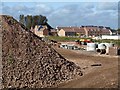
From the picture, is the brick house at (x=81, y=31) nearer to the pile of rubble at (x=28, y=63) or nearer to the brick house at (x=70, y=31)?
the brick house at (x=70, y=31)

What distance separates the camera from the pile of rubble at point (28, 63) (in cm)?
1472

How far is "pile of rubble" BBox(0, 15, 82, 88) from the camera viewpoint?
1472cm

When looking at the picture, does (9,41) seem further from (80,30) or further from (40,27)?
(80,30)

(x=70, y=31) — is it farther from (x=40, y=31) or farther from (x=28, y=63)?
(x=28, y=63)

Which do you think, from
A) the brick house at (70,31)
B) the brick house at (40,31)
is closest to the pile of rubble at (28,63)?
the brick house at (40,31)

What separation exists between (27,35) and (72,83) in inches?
186

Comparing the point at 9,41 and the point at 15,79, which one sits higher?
the point at 9,41

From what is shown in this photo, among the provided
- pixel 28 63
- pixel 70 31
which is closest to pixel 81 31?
pixel 70 31

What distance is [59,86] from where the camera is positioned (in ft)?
48.3

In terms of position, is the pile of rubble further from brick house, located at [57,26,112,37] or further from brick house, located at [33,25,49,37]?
brick house, located at [57,26,112,37]

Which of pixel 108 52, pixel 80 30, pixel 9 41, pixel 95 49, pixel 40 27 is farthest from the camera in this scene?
pixel 80 30

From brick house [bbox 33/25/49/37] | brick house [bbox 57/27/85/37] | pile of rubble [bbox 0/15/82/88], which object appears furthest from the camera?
brick house [bbox 57/27/85/37]

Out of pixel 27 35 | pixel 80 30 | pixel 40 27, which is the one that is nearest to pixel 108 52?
pixel 27 35

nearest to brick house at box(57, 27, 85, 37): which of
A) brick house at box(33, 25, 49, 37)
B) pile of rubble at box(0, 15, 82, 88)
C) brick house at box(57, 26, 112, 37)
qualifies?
brick house at box(57, 26, 112, 37)
